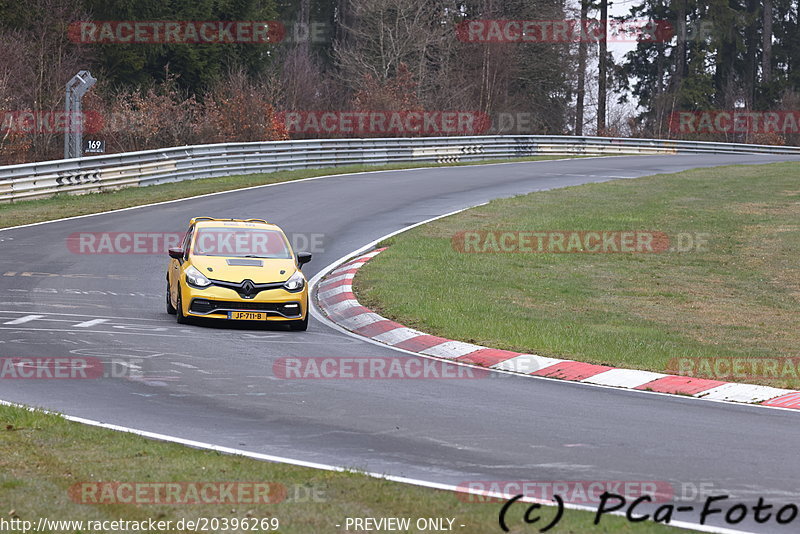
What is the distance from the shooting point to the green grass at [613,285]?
14031 mm

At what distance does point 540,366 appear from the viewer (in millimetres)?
12633

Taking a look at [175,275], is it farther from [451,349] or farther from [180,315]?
[451,349]

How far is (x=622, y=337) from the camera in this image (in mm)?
14203

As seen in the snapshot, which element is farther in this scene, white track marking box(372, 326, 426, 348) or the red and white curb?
white track marking box(372, 326, 426, 348)

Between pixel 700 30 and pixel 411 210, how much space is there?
193 ft

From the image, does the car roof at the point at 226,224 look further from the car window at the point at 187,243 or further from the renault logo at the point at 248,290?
the renault logo at the point at 248,290

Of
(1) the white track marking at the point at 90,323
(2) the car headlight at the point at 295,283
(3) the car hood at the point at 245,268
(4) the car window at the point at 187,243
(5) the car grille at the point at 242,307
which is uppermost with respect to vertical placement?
(4) the car window at the point at 187,243

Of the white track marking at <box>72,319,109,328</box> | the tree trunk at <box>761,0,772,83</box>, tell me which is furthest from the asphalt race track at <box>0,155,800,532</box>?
the tree trunk at <box>761,0,772,83</box>

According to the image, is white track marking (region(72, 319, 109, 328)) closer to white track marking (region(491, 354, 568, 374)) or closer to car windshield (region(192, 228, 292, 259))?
car windshield (region(192, 228, 292, 259))

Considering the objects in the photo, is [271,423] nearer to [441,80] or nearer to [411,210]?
[411,210]

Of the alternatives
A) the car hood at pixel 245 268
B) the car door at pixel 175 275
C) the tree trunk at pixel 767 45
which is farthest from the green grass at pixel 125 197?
the tree trunk at pixel 767 45

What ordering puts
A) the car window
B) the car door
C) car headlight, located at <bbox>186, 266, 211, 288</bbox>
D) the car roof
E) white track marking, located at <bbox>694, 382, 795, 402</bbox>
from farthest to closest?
the car roof < the car window < the car door < car headlight, located at <bbox>186, 266, 211, 288</bbox> < white track marking, located at <bbox>694, 382, 795, 402</bbox>

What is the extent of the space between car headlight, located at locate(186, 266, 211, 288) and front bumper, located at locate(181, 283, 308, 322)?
7cm

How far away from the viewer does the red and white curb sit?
11.2 metres
